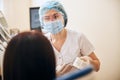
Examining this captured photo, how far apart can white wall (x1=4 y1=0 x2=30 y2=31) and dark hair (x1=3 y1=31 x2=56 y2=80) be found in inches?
89.5

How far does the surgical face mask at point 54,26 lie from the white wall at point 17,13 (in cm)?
128

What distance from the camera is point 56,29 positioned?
177 centimetres

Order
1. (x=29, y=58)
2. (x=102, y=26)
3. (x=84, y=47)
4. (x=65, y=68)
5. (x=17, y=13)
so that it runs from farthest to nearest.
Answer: (x=17, y=13) → (x=102, y=26) → (x=84, y=47) → (x=65, y=68) → (x=29, y=58)

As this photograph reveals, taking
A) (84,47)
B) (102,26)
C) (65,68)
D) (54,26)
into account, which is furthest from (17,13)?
(65,68)

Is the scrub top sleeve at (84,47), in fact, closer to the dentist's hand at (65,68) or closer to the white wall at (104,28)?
the dentist's hand at (65,68)

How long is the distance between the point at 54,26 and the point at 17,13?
1.42m

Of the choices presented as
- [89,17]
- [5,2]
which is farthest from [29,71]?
[5,2]

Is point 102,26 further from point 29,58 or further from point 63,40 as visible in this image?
point 29,58

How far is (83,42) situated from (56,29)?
9.4 inches

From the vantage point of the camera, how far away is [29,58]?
758mm

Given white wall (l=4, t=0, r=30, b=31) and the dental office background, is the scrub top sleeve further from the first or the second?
white wall (l=4, t=0, r=30, b=31)

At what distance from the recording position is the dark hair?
76 centimetres

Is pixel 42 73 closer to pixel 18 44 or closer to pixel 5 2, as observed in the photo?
pixel 18 44

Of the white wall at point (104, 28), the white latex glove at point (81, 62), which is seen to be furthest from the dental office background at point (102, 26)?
the white latex glove at point (81, 62)
